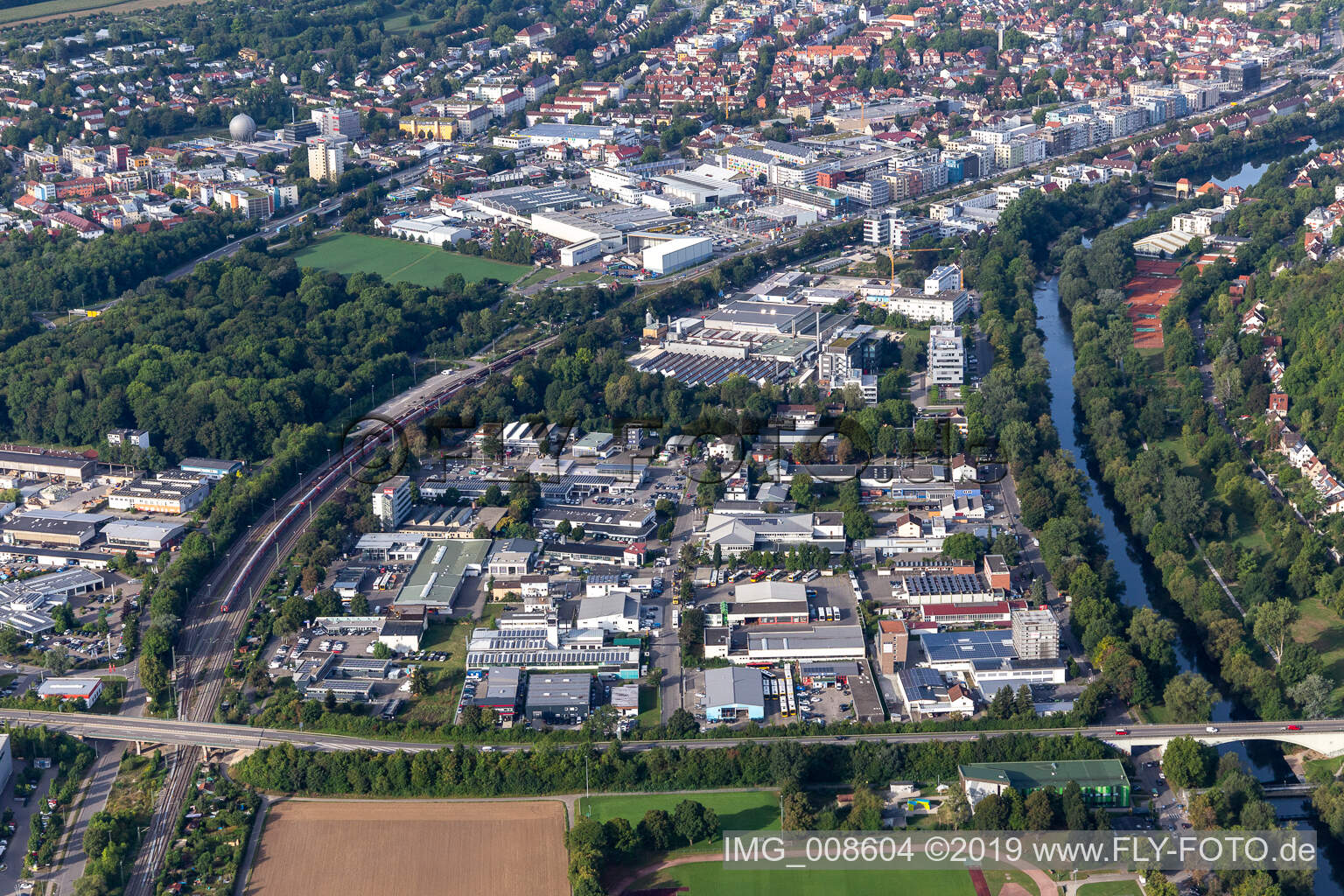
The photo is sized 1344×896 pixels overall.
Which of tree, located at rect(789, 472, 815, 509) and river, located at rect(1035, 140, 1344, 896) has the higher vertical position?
tree, located at rect(789, 472, 815, 509)

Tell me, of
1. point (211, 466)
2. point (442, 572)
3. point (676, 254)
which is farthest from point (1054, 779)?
point (676, 254)

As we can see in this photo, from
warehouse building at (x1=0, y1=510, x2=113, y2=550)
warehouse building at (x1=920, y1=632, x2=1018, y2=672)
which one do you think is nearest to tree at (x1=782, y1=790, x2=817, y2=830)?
warehouse building at (x1=920, y1=632, x2=1018, y2=672)

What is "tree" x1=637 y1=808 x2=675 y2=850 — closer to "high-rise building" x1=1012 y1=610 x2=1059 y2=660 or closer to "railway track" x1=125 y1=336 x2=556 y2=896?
"railway track" x1=125 y1=336 x2=556 y2=896

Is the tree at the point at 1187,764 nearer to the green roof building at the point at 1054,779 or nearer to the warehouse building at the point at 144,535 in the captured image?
the green roof building at the point at 1054,779

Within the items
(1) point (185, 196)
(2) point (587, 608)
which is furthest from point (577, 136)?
(2) point (587, 608)

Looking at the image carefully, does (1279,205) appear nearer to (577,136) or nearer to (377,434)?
(577,136)

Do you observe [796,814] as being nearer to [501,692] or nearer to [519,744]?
[519,744]
